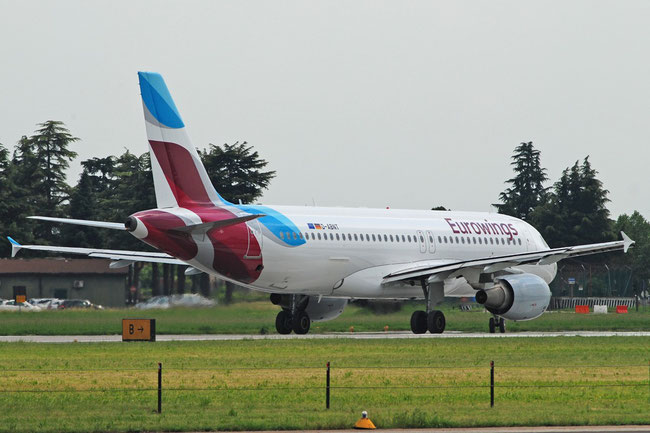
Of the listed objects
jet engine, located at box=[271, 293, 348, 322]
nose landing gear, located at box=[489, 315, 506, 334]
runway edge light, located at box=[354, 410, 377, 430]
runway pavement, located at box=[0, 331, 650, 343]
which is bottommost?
runway edge light, located at box=[354, 410, 377, 430]

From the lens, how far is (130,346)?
38625 millimetres

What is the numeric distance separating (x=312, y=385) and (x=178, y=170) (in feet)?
54.4

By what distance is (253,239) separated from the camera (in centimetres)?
4291

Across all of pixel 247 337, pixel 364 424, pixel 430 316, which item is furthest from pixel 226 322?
pixel 364 424

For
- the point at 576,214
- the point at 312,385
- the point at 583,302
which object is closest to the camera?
the point at 312,385

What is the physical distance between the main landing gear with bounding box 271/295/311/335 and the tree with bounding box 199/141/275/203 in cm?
4200

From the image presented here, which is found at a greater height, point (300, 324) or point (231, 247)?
point (231, 247)

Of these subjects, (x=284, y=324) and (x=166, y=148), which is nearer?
(x=166, y=148)

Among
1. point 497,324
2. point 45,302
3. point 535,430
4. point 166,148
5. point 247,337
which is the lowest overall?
point 535,430

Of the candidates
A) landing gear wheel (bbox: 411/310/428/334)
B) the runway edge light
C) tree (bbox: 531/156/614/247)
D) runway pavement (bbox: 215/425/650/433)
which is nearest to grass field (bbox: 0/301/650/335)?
landing gear wheel (bbox: 411/310/428/334)

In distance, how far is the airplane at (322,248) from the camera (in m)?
41.9

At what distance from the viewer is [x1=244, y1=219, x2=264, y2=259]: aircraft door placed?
42812mm

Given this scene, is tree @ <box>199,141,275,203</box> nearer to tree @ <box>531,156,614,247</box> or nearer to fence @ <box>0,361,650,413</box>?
tree @ <box>531,156,614,247</box>

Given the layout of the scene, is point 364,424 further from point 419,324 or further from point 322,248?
point 419,324
